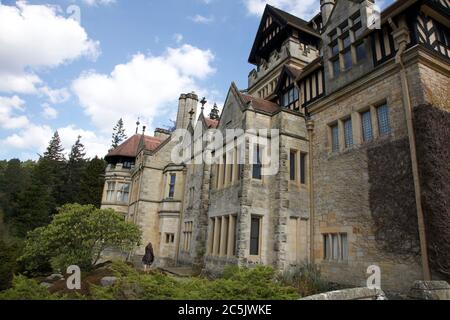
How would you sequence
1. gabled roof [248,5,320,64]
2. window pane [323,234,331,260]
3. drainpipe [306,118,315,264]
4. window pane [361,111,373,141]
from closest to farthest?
window pane [361,111,373,141], window pane [323,234,331,260], drainpipe [306,118,315,264], gabled roof [248,5,320,64]

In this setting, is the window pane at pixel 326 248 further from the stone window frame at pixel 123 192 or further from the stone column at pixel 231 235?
the stone window frame at pixel 123 192

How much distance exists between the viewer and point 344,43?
12.7m

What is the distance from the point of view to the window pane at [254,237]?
11656 mm

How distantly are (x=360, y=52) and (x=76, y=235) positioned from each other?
14.9m

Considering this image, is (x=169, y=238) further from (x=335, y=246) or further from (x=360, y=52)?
(x=360, y=52)

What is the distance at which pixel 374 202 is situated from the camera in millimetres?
9781

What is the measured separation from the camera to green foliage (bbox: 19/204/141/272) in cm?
1313

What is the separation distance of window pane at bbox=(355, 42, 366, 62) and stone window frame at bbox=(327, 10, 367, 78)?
0.14ft

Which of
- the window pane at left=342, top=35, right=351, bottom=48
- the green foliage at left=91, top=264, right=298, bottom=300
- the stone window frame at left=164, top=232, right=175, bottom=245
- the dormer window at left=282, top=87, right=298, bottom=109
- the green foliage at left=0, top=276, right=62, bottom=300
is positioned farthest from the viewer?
the stone window frame at left=164, top=232, right=175, bottom=245

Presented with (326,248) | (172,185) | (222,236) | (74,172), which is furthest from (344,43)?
(74,172)

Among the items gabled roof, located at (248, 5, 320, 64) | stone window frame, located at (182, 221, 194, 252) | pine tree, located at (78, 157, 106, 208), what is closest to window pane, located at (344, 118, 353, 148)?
gabled roof, located at (248, 5, 320, 64)

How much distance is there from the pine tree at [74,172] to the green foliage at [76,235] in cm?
2413

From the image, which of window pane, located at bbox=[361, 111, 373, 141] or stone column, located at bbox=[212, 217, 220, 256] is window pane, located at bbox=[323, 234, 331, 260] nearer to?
window pane, located at bbox=[361, 111, 373, 141]

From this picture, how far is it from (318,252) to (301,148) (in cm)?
455
